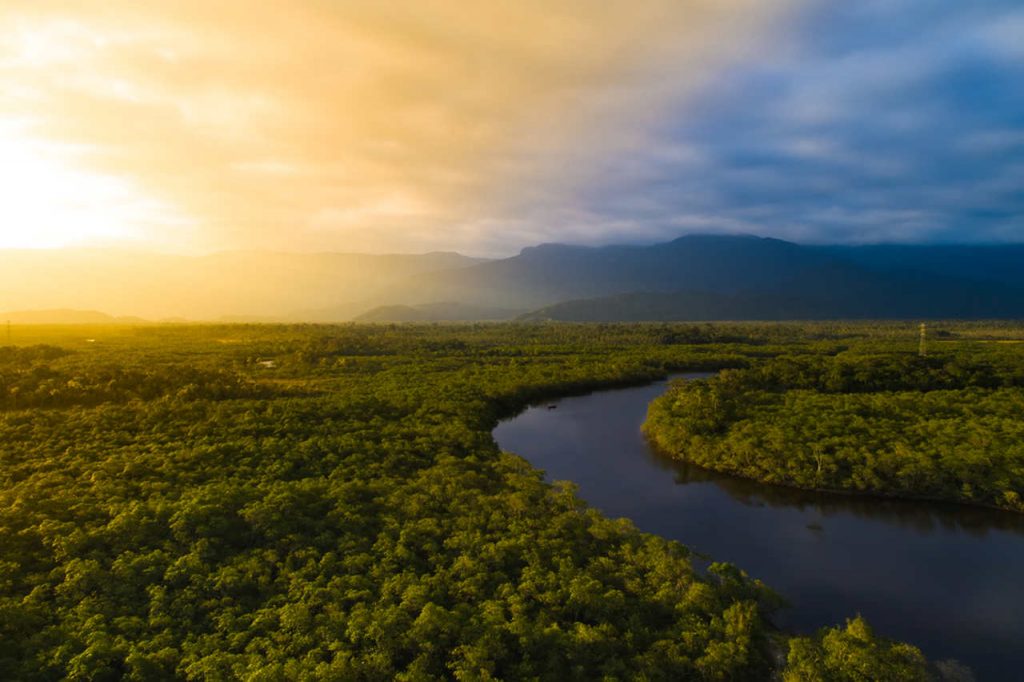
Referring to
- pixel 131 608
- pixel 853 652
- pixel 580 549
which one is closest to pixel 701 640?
pixel 853 652

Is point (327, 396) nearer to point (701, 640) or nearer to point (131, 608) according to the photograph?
point (131, 608)

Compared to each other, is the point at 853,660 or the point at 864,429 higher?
the point at 864,429

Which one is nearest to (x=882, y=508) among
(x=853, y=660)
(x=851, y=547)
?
(x=851, y=547)

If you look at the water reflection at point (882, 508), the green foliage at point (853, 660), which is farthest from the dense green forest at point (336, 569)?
the water reflection at point (882, 508)

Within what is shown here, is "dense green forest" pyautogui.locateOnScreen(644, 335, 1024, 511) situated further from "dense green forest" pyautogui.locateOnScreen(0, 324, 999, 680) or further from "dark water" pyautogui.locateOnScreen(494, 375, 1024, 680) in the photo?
"dense green forest" pyautogui.locateOnScreen(0, 324, 999, 680)

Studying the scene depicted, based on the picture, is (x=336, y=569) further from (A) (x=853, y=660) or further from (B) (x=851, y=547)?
(B) (x=851, y=547)

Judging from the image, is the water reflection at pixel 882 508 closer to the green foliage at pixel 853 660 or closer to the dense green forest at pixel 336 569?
the dense green forest at pixel 336 569
